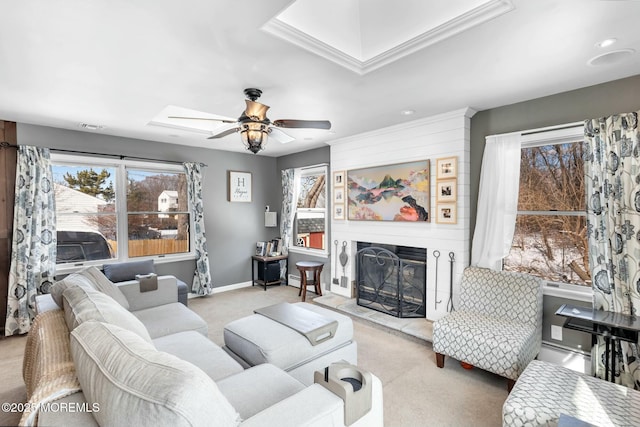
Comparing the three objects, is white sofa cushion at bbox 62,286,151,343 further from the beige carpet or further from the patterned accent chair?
the patterned accent chair

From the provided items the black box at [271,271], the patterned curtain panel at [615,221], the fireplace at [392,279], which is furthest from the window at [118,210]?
the patterned curtain panel at [615,221]

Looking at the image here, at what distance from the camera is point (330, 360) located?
2373mm

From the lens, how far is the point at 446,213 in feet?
11.3

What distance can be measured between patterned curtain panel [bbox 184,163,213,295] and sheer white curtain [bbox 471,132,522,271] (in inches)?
157

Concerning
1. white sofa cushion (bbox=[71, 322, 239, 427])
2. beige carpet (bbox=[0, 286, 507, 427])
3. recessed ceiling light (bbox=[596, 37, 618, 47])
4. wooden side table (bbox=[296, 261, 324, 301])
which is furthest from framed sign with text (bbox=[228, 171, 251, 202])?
recessed ceiling light (bbox=[596, 37, 618, 47])

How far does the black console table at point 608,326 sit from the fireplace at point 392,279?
153cm

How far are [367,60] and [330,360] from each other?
7.66 ft

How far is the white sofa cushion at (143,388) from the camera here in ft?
2.85

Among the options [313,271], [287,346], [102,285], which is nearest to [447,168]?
[287,346]

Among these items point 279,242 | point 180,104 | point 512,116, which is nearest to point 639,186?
point 512,116

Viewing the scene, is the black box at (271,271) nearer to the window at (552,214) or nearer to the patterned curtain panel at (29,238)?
the patterned curtain panel at (29,238)

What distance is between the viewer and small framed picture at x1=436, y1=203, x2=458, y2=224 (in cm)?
336

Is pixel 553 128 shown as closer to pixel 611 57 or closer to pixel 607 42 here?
pixel 611 57

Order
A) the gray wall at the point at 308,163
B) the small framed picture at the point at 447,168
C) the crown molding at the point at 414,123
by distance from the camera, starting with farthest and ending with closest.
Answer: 1. the gray wall at the point at 308,163
2. the small framed picture at the point at 447,168
3. the crown molding at the point at 414,123
